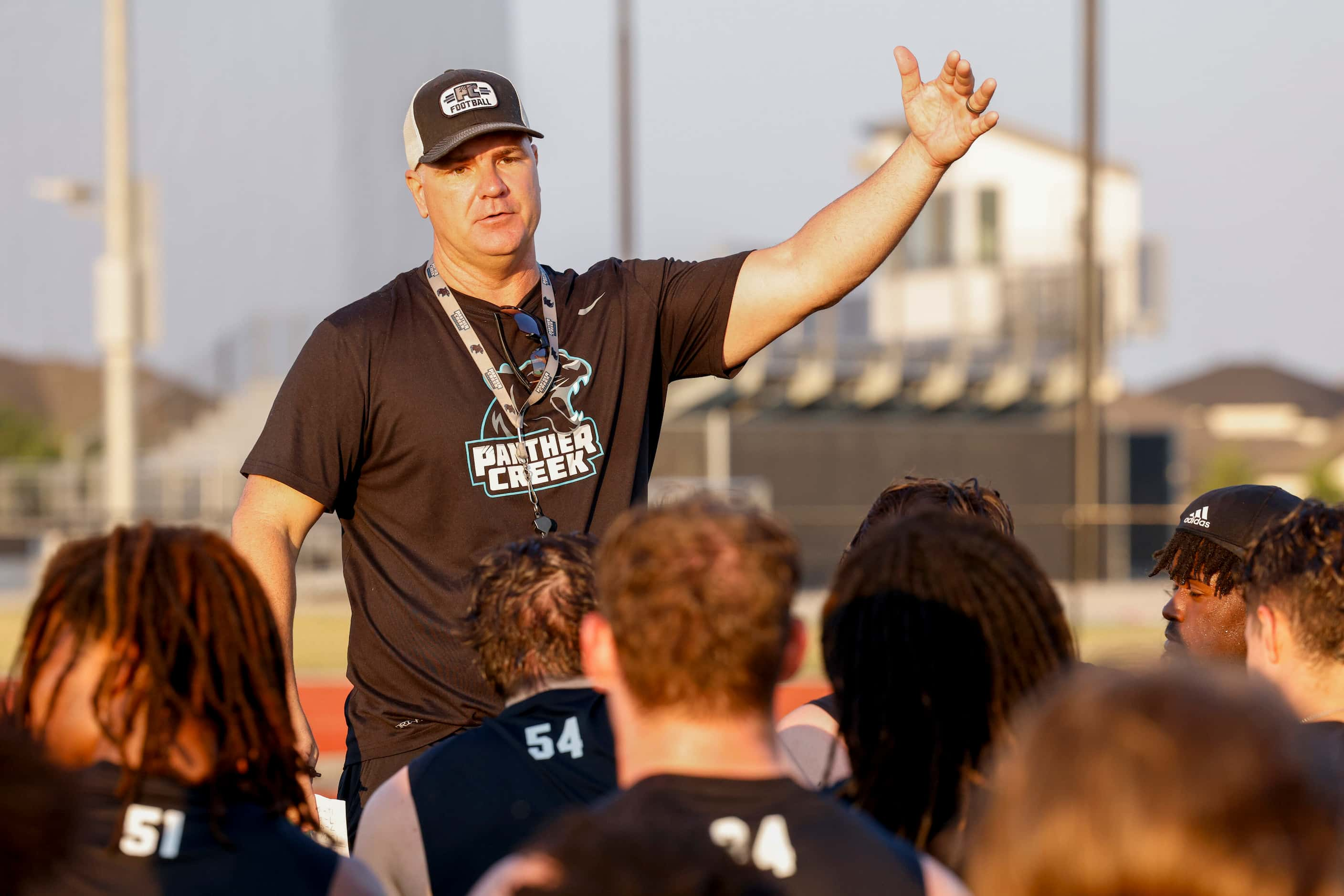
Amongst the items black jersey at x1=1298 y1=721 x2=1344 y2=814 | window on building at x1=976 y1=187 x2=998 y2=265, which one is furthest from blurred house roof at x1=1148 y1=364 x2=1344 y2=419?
black jersey at x1=1298 y1=721 x2=1344 y2=814

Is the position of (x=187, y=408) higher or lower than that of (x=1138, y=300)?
lower

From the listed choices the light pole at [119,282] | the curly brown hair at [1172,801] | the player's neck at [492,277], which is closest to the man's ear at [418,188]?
the player's neck at [492,277]

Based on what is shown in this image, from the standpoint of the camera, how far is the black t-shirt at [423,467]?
11.1ft

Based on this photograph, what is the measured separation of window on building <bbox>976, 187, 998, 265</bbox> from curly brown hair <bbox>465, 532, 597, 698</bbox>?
37.8m

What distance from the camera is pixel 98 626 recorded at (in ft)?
6.57

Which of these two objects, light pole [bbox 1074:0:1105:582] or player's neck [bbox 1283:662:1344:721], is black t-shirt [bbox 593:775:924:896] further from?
light pole [bbox 1074:0:1105:582]

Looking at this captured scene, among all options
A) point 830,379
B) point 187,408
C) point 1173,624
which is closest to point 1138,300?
point 830,379

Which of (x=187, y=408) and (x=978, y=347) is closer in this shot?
(x=187, y=408)

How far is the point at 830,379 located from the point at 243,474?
1100 inches

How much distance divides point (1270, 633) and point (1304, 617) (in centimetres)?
7

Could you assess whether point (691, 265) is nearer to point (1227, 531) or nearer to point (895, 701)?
point (1227, 531)

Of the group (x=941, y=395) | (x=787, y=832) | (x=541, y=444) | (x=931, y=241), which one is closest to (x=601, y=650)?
(x=787, y=832)

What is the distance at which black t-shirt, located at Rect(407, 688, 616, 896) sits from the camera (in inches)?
95.2

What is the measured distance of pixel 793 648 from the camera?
74.0 inches
